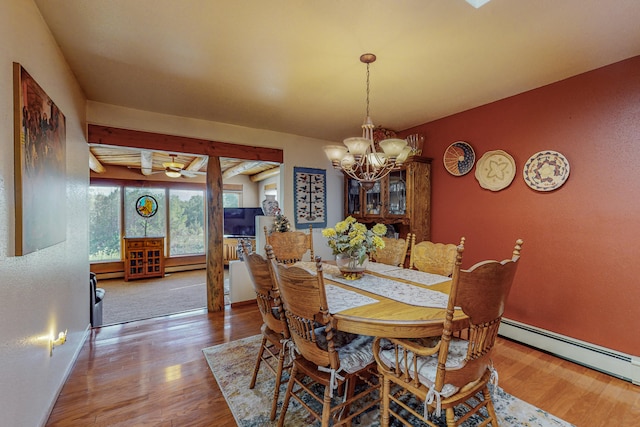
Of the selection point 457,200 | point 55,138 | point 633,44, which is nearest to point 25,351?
point 55,138

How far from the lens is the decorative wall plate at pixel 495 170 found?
2.95 m

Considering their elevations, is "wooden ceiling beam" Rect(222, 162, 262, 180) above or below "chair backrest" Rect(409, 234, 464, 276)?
above

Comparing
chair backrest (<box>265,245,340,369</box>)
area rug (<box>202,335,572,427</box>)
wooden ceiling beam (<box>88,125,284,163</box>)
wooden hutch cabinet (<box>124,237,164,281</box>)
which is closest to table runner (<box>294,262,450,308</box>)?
chair backrest (<box>265,245,340,369</box>)

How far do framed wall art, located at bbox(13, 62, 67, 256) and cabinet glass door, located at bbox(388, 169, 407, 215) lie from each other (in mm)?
3421

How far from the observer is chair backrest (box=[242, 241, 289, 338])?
68.9 inches

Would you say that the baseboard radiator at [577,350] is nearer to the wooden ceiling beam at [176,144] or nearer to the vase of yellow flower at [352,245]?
the vase of yellow flower at [352,245]

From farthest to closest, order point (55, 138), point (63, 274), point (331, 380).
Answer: point (63, 274)
point (55, 138)
point (331, 380)

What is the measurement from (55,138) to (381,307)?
7.96 feet

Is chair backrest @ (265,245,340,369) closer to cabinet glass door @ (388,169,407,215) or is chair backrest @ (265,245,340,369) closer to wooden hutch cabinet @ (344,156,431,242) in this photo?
wooden hutch cabinet @ (344,156,431,242)

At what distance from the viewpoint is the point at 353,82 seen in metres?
2.64

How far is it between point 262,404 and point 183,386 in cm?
69

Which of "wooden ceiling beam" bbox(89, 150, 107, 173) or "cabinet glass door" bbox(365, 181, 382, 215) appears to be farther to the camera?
"wooden ceiling beam" bbox(89, 150, 107, 173)

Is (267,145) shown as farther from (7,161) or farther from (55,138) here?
(7,161)

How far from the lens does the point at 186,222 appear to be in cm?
699
